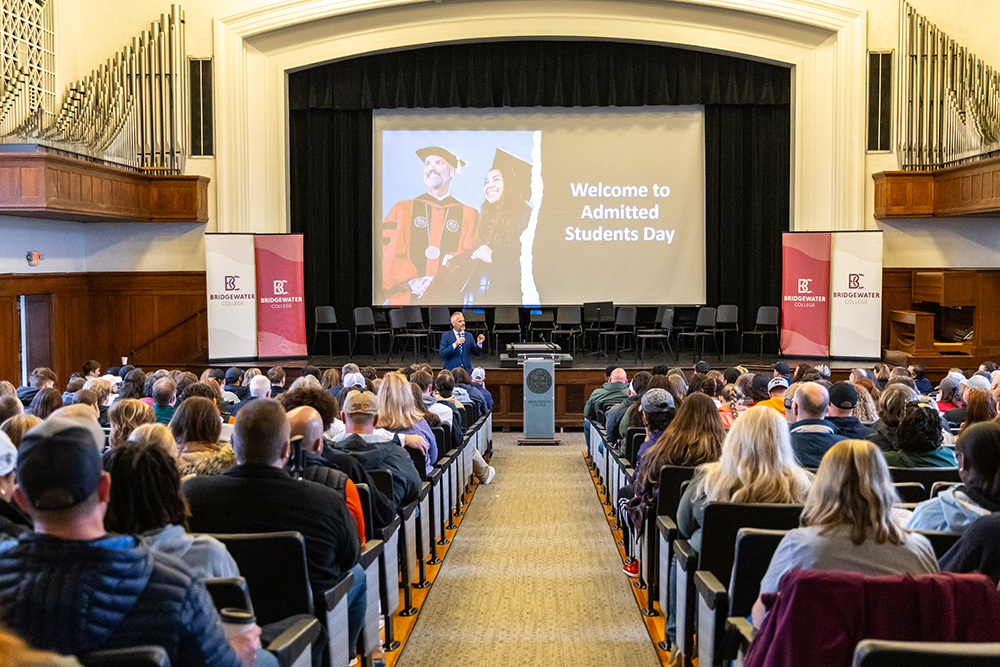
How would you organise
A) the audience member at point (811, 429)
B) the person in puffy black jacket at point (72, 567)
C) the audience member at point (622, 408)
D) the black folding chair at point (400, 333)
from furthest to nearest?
the black folding chair at point (400, 333), the audience member at point (622, 408), the audience member at point (811, 429), the person in puffy black jacket at point (72, 567)

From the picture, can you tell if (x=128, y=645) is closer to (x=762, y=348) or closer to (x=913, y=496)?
(x=913, y=496)

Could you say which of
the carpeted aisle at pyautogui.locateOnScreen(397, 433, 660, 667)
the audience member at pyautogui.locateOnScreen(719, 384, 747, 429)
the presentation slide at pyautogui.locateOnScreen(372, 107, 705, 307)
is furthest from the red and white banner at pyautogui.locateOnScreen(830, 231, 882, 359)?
the audience member at pyautogui.locateOnScreen(719, 384, 747, 429)

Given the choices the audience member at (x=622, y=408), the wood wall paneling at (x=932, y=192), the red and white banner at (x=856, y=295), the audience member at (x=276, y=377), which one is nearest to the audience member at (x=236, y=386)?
the audience member at (x=276, y=377)

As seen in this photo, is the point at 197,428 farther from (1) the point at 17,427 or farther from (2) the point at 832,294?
(2) the point at 832,294

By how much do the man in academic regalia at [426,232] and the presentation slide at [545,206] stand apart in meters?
0.02

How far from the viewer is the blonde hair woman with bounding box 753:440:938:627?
247cm

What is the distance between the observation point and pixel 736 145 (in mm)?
15656

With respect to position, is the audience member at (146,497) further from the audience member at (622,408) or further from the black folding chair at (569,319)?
the black folding chair at (569,319)

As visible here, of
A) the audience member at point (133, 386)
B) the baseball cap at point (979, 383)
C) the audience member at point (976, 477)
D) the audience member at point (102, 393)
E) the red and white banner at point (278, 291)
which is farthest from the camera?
the red and white banner at point (278, 291)

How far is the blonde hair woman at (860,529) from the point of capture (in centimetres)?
247

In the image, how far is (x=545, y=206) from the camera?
15.5 metres

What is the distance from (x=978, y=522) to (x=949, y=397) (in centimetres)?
482

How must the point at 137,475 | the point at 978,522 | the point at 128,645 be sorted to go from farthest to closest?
the point at 978,522 → the point at 137,475 → the point at 128,645

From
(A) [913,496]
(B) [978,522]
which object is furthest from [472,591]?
(B) [978,522]
